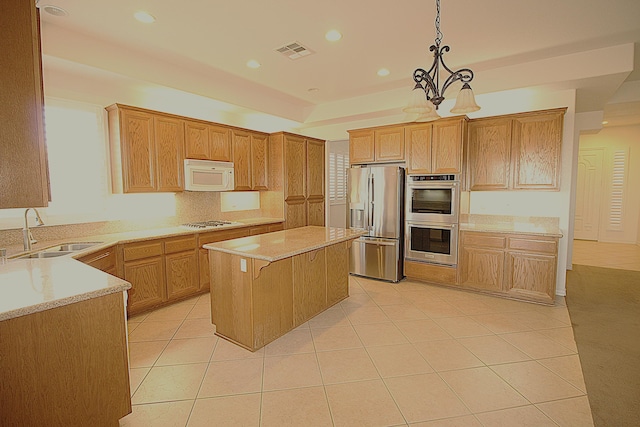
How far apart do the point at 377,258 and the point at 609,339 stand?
265 cm

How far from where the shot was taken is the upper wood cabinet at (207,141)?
160 inches

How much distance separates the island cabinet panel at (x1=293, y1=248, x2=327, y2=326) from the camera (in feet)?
10.2

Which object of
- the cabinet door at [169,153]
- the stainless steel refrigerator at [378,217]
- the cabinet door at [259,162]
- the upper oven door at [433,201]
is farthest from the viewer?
the cabinet door at [259,162]

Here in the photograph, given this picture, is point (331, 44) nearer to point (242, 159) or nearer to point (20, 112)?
point (242, 159)

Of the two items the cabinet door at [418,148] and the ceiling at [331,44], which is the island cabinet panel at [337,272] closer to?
the cabinet door at [418,148]

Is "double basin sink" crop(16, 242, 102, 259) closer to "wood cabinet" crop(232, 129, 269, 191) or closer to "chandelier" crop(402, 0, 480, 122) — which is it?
"wood cabinet" crop(232, 129, 269, 191)

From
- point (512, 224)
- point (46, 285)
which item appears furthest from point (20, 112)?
point (512, 224)

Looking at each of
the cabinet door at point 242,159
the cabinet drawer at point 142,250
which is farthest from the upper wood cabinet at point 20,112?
the cabinet door at point 242,159

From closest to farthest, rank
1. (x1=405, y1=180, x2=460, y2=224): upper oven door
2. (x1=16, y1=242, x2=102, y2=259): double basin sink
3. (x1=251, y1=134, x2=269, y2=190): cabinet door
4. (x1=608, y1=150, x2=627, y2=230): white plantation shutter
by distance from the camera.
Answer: (x1=16, y1=242, x2=102, y2=259): double basin sink, (x1=405, y1=180, x2=460, y2=224): upper oven door, (x1=251, y1=134, x2=269, y2=190): cabinet door, (x1=608, y1=150, x2=627, y2=230): white plantation shutter

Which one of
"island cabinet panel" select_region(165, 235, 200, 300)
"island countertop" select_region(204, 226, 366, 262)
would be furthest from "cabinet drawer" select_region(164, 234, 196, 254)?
"island countertop" select_region(204, 226, 366, 262)

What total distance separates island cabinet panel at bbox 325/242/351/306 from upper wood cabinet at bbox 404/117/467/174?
172 cm

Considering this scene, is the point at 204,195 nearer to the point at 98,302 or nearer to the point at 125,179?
the point at 125,179

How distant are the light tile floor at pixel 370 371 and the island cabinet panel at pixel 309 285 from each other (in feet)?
0.40

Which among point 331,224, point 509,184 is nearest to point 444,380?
point 509,184
